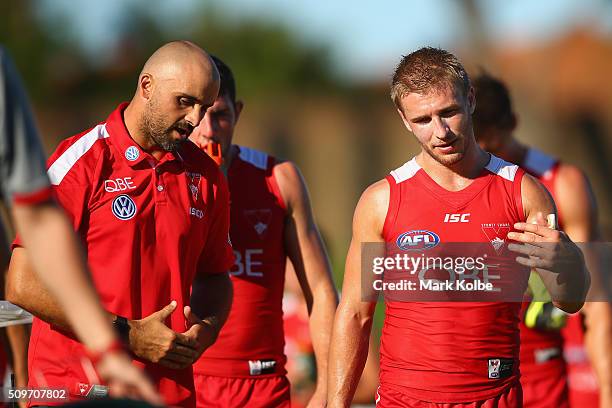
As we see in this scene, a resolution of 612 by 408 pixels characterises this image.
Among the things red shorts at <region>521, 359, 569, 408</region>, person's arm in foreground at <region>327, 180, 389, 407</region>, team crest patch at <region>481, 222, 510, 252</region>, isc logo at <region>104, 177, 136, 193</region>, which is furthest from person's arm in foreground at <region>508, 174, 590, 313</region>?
red shorts at <region>521, 359, 569, 408</region>

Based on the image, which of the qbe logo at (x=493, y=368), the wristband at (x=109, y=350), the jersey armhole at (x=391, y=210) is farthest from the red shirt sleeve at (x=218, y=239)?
the wristband at (x=109, y=350)

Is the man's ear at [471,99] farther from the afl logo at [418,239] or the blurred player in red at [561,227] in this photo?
the blurred player in red at [561,227]

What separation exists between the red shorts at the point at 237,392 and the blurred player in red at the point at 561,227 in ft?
5.47

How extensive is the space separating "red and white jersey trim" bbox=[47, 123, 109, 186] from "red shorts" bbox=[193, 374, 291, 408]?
6.23 ft

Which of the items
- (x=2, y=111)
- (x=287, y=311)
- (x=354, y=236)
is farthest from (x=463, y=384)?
(x=287, y=311)

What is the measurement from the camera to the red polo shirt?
15.5 feet

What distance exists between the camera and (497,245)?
5125mm

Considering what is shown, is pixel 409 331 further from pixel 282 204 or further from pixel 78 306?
pixel 78 306

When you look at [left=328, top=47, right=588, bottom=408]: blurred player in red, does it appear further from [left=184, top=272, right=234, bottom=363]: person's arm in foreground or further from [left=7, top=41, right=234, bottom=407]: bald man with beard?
[left=7, top=41, right=234, bottom=407]: bald man with beard

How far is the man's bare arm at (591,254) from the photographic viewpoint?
6422 millimetres

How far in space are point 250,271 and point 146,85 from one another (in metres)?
1.76

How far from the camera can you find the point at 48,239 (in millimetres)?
3275

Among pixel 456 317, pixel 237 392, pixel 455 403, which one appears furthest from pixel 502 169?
pixel 237 392

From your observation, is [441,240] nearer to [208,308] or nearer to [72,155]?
[208,308]
